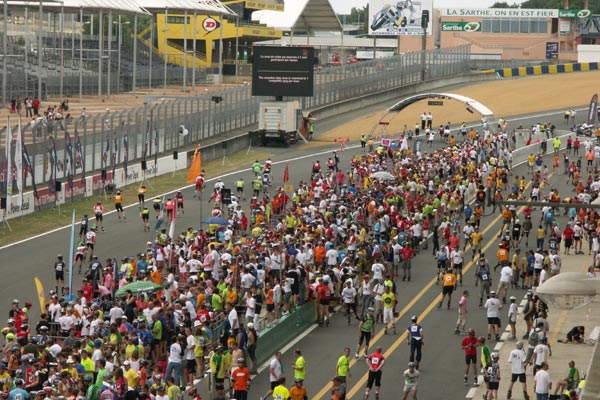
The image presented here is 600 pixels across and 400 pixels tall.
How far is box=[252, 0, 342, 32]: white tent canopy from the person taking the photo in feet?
298

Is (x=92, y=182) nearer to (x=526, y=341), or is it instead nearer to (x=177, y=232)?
(x=177, y=232)

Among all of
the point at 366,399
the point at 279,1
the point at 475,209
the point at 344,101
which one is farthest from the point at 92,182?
the point at 279,1

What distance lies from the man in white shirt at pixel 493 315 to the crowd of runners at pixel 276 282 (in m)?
0.03

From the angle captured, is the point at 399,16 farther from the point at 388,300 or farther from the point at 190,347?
the point at 190,347

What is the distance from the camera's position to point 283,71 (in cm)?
6412

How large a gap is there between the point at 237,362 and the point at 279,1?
11163 cm

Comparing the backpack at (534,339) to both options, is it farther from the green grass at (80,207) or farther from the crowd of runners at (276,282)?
the green grass at (80,207)

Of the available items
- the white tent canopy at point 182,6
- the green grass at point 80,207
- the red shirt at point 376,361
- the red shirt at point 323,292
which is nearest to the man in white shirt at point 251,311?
the red shirt at point 323,292

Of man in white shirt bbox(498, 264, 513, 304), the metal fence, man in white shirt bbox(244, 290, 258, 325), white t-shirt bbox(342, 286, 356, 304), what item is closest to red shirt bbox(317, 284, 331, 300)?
white t-shirt bbox(342, 286, 356, 304)

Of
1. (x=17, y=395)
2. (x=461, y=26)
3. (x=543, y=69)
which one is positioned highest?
(x=461, y=26)

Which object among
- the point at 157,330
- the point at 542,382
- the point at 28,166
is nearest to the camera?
the point at 542,382

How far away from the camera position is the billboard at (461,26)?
14150 centimetres

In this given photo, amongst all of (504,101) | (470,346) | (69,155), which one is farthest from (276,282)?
(504,101)

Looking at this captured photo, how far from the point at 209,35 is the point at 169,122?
52.0 meters
